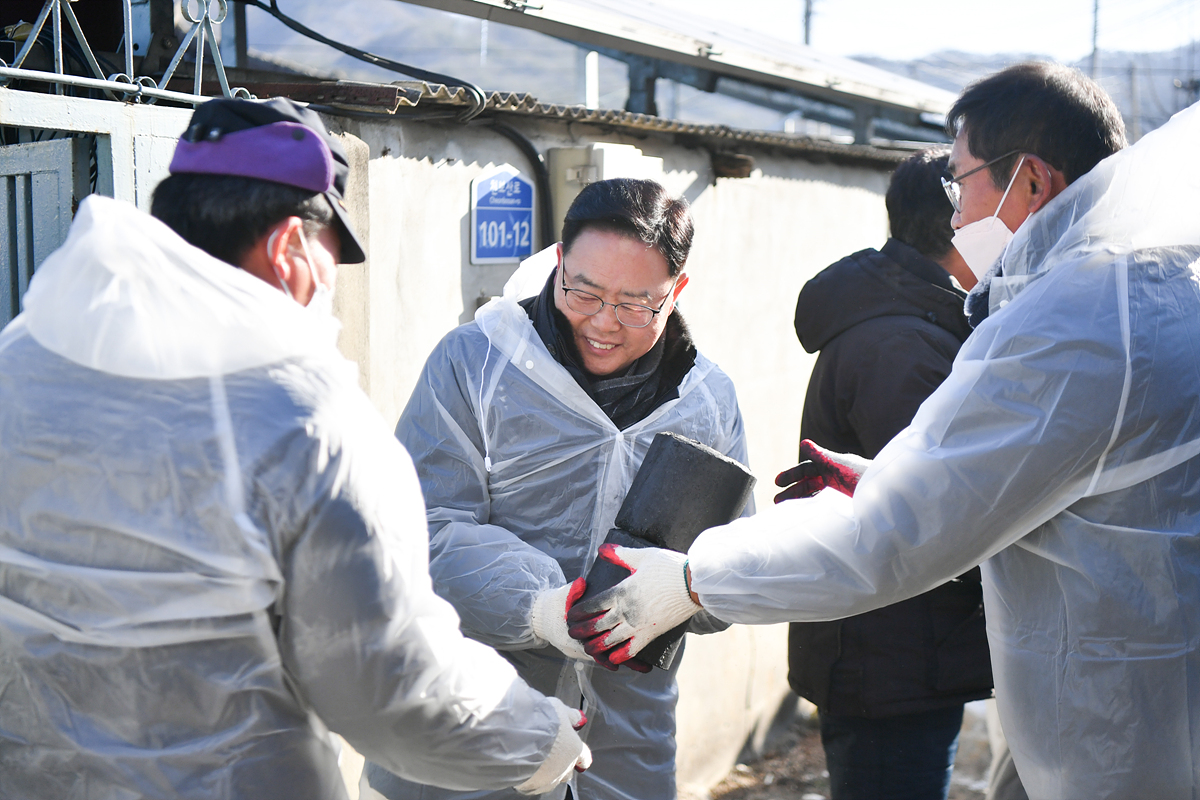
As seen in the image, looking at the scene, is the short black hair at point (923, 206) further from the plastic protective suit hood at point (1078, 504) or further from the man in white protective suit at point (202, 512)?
the man in white protective suit at point (202, 512)

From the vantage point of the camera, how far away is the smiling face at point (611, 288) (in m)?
1.99

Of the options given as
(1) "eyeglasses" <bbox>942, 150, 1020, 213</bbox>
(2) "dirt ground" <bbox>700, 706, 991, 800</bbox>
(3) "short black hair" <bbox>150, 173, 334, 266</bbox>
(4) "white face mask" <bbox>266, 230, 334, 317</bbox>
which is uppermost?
(1) "eyeglasses" <bbox>942, 150, 1020, 213</bbox>

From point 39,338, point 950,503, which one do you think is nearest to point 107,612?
point 39,338

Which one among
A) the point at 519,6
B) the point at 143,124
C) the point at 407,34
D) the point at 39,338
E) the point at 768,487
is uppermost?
the point at 407,34

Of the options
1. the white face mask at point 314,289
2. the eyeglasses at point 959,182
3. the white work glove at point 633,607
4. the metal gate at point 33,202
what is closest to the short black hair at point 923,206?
the eyeglasses at point 959,182

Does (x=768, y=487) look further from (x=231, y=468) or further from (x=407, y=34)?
(x=407, y=34)

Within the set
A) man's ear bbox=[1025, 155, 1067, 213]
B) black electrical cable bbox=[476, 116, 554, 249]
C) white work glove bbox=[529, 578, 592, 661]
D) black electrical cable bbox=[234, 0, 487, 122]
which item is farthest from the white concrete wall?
man's ear bbox=[1025, 155, 1067, 213]

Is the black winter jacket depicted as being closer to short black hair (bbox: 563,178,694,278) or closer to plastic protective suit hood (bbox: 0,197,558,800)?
short black hair (bbox: 563,178,694,278)

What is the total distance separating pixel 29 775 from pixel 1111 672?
1.66m

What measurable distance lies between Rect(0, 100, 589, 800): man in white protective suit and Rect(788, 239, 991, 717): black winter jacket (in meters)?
1.56

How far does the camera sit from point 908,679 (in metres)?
2.47

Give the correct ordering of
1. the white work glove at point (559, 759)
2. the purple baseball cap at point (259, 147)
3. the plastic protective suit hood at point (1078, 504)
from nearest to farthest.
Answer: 1. the purple baseball cap at point (259, 147)
2. the white work glove at point (559, 759)
3. the plastic protective suit hood at point (1078, 504)

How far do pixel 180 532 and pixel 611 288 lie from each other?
106 centimetres

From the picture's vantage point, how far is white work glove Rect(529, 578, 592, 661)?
1806mm
